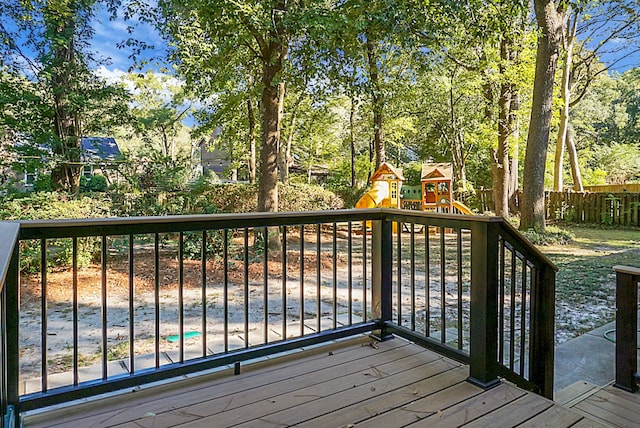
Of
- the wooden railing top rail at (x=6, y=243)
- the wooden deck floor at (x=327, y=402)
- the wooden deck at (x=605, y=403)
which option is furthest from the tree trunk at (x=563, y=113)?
the wooden railing top rail at (x=6, y=243)

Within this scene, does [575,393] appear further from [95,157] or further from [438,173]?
[95,157]

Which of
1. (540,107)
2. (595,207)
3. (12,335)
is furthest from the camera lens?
(595,207)

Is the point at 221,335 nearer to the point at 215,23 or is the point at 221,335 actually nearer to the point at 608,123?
the point at 215,23

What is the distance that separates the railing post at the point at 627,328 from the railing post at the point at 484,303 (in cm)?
88

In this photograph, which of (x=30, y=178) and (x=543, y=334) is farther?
(x=30, y=178)

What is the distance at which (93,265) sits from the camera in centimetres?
649

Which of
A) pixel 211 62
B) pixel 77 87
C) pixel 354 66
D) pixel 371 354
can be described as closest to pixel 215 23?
pixel 211 62

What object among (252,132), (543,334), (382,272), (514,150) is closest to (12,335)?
(382,272)

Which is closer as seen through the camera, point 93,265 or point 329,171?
point 93,265

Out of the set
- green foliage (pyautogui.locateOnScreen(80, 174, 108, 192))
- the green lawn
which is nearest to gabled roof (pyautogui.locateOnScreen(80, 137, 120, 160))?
green foliage (pyautogui.locateOnScreen(80, 174, 108, 192))

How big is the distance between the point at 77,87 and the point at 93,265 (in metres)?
3.17

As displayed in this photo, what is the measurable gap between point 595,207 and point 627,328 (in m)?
10.8

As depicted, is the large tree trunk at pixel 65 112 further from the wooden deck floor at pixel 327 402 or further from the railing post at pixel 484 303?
the railing post at pixel 484 303

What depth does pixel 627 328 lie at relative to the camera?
2.46 metres
